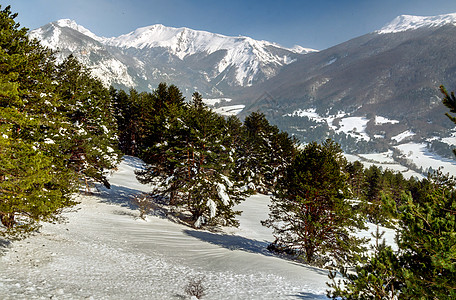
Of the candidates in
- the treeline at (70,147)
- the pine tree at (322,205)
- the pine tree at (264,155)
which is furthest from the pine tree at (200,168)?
the pine tree at (264,155)

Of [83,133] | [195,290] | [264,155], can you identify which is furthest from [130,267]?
[264,155]

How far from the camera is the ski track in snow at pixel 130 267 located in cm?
751

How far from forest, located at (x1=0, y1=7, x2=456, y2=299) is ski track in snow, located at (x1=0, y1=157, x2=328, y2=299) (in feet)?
3.89

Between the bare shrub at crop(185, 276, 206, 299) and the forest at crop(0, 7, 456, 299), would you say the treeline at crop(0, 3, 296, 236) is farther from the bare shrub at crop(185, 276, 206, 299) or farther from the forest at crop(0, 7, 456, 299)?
the bare shrub at crop(185, 276, 206, 299)

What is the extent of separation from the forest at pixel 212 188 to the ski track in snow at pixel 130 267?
1185 mm

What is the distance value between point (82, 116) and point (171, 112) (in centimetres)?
858

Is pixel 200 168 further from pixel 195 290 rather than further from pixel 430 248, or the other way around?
pixel 430 248

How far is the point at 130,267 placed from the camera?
33.1 feet

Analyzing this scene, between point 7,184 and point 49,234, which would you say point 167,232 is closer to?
point 49,234

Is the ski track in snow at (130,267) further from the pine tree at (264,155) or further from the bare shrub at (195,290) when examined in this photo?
the pine tree at (264,155)

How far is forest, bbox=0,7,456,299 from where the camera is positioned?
4984mm

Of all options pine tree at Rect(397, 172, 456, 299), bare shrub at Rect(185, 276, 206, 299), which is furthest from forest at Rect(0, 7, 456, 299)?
bare shrub at Rect(185, 276, 206, 299)

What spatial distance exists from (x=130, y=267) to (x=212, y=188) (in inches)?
372

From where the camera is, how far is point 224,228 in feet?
78.0
